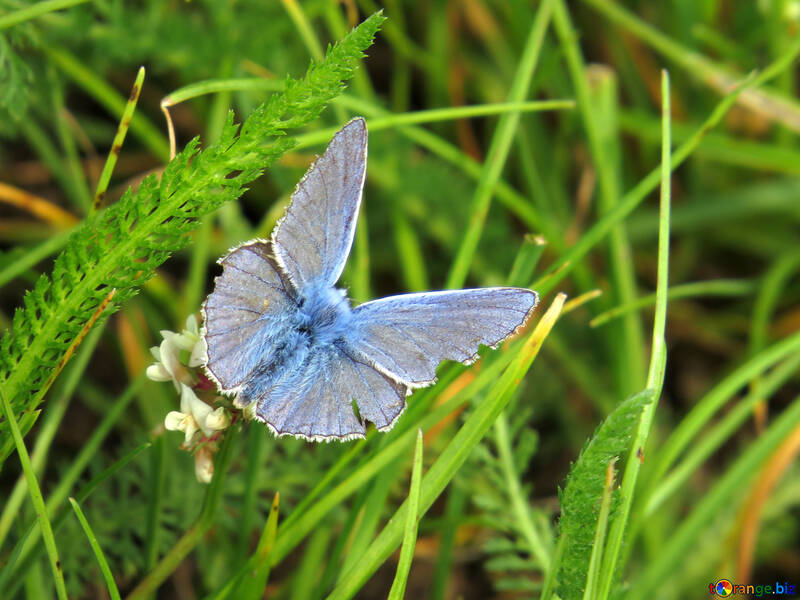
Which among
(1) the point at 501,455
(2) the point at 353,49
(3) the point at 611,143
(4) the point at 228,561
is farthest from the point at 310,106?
(3) the point at 611,143

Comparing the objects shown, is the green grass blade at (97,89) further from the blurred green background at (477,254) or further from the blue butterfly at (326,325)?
the blue butterfly at (326,325)

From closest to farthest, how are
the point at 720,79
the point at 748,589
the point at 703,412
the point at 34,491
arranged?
1. the point at 34,491
2. the point at 703,412
3. the point at 748,589
4. the point at 720,79

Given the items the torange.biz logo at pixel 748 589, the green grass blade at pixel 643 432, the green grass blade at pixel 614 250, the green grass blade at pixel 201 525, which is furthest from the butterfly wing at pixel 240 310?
the torange.biz logo at pixel 748 589

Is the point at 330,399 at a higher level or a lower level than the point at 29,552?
higher

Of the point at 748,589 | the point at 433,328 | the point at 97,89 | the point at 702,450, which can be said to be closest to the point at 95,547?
→ the point at 433,328

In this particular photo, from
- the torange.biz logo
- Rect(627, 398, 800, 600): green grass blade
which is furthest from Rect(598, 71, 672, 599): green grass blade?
the torange.biz logo

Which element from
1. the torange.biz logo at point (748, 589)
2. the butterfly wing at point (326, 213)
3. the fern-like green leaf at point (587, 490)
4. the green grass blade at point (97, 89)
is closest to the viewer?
the fern-like green leaf at point (587, 490)

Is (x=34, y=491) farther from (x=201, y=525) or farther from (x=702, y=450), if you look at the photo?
(x=702, y=450)
